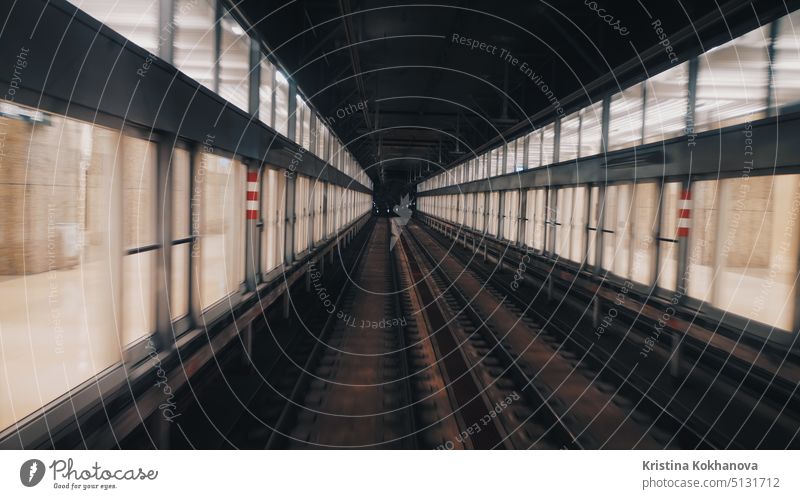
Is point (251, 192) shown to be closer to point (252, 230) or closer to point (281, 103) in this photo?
point (252, 230)

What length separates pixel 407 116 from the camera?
22594mm

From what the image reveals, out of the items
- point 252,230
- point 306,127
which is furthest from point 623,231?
point 306,127

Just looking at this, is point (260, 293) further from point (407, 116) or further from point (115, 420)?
point (407, 116)

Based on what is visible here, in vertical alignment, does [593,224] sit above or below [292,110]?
below

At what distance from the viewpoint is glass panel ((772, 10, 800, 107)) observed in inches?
199

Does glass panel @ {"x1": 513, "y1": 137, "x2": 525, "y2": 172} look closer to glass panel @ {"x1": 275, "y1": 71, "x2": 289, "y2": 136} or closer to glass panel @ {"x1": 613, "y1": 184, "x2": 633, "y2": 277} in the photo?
glass panel @ {"x1": 613, "y1": 184, "x2": 633, "y2": 277}

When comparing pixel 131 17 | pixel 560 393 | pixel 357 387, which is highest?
pixel 131 17

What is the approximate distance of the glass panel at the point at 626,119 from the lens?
8.58 m

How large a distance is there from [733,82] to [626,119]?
3.07 m

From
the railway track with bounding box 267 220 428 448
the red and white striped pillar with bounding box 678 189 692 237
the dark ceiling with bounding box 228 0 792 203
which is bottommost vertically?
the railway track with bounding box 267 220 428 448

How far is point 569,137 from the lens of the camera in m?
11.9

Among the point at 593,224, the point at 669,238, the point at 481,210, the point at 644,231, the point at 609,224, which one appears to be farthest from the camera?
the point at 481,210

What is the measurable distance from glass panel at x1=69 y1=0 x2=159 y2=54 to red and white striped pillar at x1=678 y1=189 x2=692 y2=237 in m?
6.12

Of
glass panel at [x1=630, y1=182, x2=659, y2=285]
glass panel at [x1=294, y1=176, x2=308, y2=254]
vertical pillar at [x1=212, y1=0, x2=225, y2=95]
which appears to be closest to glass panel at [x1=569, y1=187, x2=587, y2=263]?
glass panel at [x1=630, y1=182, x2=659, y2=285]
